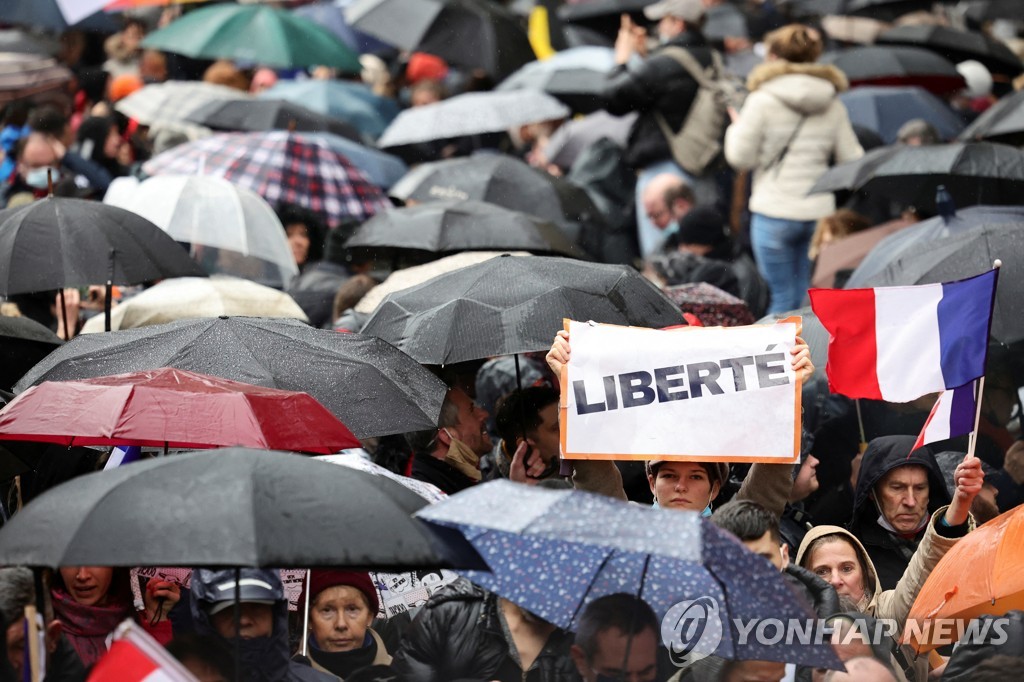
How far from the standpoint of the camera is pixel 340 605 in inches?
290

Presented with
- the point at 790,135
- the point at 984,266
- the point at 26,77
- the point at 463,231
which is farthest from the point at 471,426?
the point at 26,77

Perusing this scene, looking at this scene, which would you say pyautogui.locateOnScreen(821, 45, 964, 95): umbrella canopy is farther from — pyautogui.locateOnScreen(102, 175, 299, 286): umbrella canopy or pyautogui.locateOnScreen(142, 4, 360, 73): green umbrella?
pyautogui.locateOnScreen(102, 175, 299, 286): umbrella canopy

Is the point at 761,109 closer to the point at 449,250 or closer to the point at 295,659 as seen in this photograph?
the point at 449,250

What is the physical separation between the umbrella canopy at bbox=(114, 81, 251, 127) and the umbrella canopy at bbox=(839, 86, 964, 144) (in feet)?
15.6

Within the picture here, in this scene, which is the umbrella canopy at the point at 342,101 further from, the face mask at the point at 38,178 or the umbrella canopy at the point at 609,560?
the umbrella canopy at the point at 609,560

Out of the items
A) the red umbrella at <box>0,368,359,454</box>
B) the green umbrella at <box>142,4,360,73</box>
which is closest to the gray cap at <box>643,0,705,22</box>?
the green umbrella at <box>142,4,360,73</box>

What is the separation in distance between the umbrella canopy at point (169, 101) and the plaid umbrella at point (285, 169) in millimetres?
2369

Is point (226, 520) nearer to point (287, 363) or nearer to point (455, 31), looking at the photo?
point (287, 363)

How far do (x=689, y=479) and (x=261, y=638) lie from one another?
175cm

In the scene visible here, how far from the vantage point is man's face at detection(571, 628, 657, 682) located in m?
6.07

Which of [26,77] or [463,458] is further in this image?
[26,77]

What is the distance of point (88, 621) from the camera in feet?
21.6

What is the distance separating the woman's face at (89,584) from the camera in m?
6.64

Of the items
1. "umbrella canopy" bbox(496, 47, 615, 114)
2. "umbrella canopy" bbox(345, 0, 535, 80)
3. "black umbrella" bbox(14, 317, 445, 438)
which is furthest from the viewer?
"umbrella canopy" bbox(345, 0, 535, 80)
